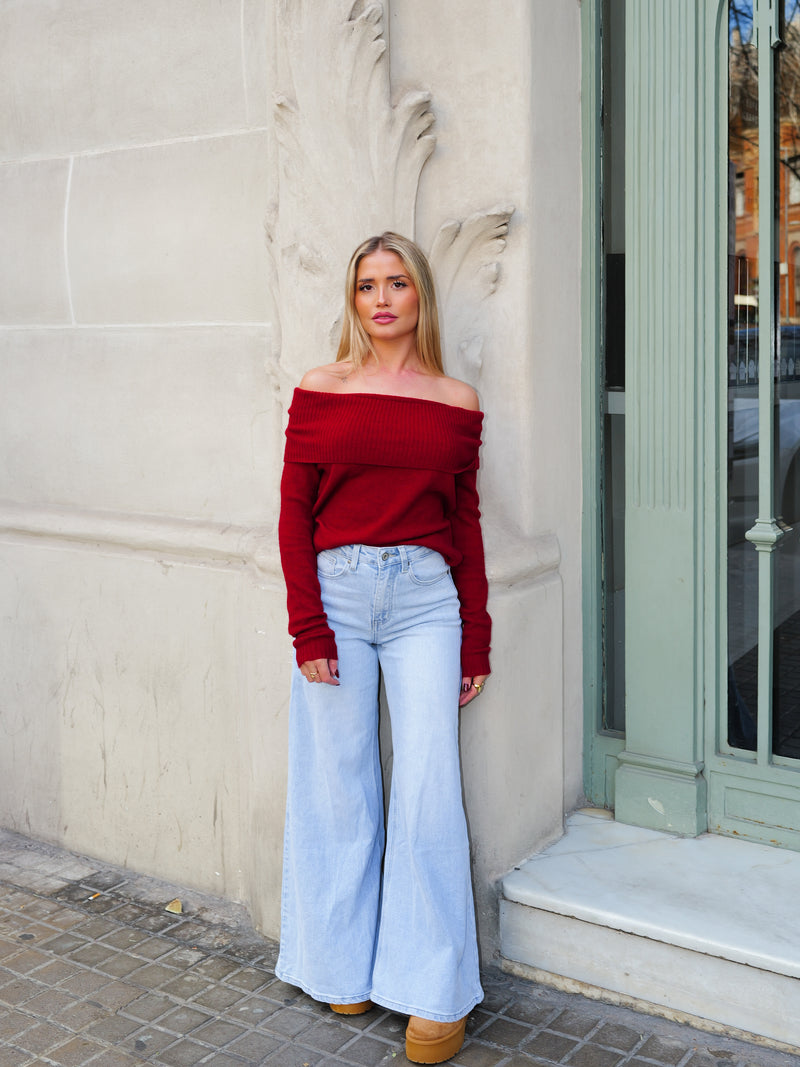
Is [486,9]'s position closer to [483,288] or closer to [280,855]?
[483,288]

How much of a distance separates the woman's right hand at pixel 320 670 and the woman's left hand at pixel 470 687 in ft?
1.23

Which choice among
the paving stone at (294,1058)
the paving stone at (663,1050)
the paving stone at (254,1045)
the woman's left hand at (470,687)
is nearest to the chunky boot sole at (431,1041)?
the paving stone at (294,1058)

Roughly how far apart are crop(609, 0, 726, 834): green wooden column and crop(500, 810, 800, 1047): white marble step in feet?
0.71

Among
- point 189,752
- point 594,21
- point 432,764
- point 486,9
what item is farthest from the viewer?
point 189,752

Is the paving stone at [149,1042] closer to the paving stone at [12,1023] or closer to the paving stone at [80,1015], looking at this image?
the paving stone at [80,1015]

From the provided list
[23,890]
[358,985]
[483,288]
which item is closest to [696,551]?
[483,288]

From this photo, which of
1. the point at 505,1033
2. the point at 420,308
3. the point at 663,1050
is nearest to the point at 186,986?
the point at 505,1033

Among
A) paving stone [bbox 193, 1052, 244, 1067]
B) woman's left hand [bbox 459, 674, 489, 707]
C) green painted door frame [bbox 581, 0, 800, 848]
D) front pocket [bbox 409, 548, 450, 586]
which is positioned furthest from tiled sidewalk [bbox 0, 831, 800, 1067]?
front pocket [bbox 409, 548, 450, 586]

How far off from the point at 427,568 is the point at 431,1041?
3.99 feet

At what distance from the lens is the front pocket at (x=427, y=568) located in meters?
3.21

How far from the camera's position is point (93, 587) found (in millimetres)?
4453

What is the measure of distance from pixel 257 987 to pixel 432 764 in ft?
3.14

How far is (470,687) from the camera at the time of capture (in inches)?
133

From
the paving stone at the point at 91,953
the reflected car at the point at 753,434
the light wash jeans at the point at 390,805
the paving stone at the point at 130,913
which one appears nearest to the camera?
the light wash jeans at the point at 390,805
